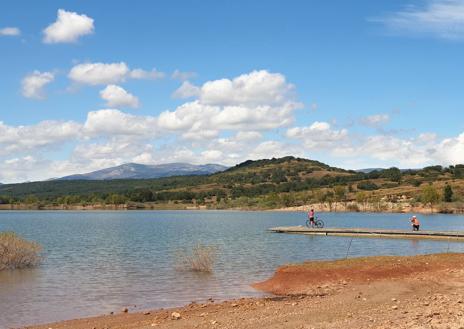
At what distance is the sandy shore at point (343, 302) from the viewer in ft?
54.4

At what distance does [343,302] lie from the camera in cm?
2050

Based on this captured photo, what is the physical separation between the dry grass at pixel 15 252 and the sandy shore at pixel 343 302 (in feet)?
54.6

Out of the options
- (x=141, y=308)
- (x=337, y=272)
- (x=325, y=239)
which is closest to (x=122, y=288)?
(x=141, y=308)

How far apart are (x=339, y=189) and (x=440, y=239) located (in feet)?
416

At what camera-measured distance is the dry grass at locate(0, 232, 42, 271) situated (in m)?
35.5

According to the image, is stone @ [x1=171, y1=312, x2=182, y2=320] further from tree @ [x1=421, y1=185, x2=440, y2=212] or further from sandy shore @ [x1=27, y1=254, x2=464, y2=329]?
tree @ [x1=421, y1=185, x2=440, y2=212]

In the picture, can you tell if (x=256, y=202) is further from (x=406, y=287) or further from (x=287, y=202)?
(x=406, y=287)

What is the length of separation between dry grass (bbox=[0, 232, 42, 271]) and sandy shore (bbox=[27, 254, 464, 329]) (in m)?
16.6

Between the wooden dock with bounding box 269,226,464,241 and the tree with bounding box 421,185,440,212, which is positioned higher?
the tree with bounding box 421,185,440,212

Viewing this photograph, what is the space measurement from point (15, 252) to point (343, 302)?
24012 millimetres

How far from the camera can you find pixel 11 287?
1153 inches

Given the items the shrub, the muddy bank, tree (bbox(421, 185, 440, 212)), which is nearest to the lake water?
the muddy bank

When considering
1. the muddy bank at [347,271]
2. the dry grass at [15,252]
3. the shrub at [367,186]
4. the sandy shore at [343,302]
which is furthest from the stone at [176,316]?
the shrub at [367,186]

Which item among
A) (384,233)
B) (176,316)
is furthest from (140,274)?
(384,233)
